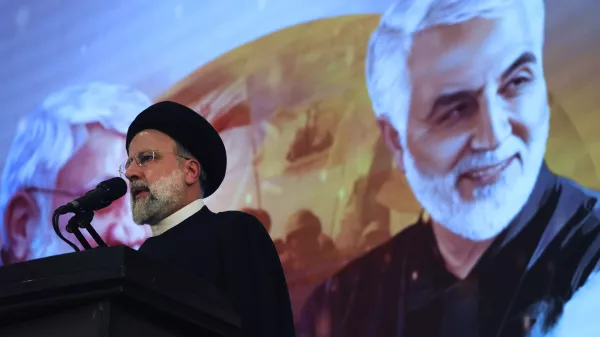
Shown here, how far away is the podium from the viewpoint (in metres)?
1.55

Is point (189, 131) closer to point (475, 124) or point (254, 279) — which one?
point (254, 279)

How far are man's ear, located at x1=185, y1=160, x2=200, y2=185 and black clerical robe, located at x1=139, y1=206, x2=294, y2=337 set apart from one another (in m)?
0.13

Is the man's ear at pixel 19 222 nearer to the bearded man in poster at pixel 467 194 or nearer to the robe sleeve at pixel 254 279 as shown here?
the bearded man in poster at pixel 467 194

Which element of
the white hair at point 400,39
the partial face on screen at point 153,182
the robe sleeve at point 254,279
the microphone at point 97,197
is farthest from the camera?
the white hair at point 400,39

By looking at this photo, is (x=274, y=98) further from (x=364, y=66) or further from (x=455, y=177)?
(x=455, y=177)

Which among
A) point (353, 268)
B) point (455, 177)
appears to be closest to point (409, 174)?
point (455, 177)

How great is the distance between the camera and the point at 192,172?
8.40 feet

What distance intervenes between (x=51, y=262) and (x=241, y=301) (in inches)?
25.2

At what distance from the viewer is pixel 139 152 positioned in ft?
8.20

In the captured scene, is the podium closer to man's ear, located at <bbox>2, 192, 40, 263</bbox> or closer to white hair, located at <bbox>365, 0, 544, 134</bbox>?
white hair, located at <bbox>365, 0, 544, 134</bbox>

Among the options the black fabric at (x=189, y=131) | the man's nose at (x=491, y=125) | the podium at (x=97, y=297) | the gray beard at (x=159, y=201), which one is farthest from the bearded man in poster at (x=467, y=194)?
the podium at (x=97, y=297)

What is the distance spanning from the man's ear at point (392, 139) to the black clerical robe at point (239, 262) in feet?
4.13

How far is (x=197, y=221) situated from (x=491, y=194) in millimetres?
1308

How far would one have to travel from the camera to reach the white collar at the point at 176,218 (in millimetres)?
2494
